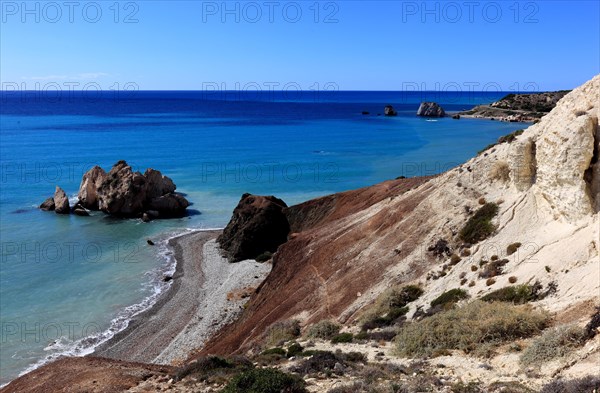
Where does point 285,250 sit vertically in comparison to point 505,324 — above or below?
below

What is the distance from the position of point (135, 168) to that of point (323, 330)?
2792 inches

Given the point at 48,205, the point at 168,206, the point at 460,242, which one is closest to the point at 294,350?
the point at 460,242

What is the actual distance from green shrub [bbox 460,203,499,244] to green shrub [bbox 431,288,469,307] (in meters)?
4.37

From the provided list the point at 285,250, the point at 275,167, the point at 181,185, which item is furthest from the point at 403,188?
the point at 275,167

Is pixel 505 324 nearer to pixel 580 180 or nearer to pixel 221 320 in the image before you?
pixel 580 180

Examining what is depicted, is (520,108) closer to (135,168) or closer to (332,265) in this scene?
(135,168)

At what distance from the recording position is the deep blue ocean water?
1329 inches

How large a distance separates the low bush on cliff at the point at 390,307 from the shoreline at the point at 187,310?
40.0 feet

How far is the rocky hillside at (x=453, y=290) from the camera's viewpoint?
13664 mm

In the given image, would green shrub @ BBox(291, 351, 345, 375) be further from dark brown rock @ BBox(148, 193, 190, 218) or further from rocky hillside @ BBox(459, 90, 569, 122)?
rocky hillside @ BBox(459, 90, 569, 122)

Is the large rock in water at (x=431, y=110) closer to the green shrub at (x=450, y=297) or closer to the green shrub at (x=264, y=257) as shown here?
the green shrub at (x=264, y=257)

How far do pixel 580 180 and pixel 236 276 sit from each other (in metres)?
27.4

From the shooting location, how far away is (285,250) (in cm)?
3528

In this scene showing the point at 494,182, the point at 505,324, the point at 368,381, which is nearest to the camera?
the point at 368,381
